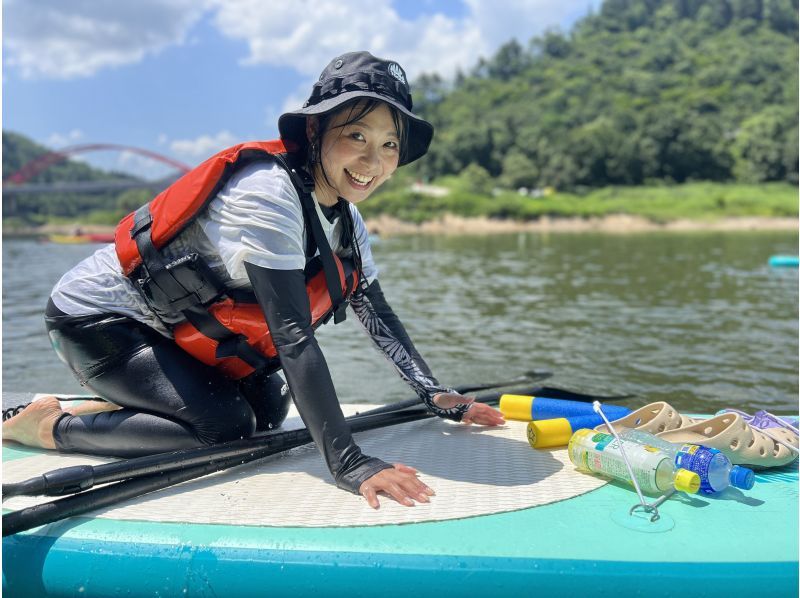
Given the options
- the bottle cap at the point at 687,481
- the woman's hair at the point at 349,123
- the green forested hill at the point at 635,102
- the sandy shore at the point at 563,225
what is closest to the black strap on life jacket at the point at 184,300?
the woman's hair at the point at 349,123

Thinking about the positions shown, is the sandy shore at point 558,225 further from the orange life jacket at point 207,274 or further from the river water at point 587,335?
the orange life jacket at point 207,274

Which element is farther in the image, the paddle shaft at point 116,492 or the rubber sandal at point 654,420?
the rubber sandal at point 654,420

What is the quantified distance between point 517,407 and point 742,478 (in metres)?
1.12

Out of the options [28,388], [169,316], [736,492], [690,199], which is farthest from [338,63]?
[690,199]

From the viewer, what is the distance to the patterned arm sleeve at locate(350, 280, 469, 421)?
2928 mm

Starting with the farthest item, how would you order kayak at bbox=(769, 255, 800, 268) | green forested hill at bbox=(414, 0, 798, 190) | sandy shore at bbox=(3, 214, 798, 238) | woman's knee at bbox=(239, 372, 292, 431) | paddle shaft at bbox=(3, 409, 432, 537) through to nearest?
green forested hill at bbox=(414, 0, 798, 190), sandy shore at bbox=(3, 214, 798, 238), kayak at bbox=(769, 255, 800, 268), woman's knee at bbox=(239, 372, 292, 431), paddle shaft at bbox=(3, 409, 432, 537)

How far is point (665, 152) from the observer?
67188 millimetres

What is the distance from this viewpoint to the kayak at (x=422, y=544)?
1716 millimetres

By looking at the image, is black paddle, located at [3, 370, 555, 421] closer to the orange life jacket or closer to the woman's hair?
the orange life jacket

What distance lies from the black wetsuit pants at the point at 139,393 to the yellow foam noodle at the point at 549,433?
3.55ft

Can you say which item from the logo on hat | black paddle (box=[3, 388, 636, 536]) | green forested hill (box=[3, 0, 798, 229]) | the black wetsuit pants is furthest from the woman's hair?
green forested hill (box=[3, 0, 798, 229])

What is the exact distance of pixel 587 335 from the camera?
789cm

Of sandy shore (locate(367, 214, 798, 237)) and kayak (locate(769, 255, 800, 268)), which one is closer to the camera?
kayak (locate(769, 255, 800, 268))

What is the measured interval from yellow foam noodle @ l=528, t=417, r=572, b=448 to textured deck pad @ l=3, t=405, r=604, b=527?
4 centimetres
